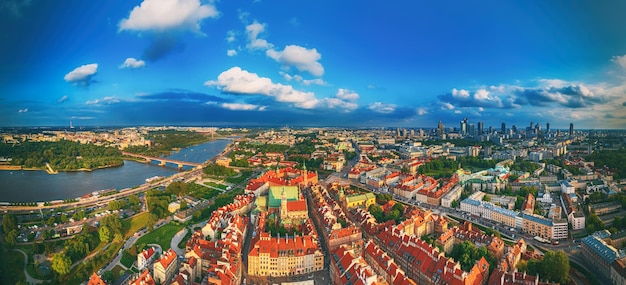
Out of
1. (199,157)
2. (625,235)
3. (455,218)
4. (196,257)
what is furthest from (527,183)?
(199,157)

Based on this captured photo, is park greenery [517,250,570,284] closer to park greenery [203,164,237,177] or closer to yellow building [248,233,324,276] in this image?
yellow building [248,233,324,276]

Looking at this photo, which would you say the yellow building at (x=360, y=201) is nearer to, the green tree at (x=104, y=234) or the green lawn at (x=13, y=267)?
the green tree at (x=104, y=234)

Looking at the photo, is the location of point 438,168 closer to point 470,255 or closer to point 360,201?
point 360,201

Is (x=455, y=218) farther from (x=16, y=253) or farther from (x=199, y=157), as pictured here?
(x=199, y=157)

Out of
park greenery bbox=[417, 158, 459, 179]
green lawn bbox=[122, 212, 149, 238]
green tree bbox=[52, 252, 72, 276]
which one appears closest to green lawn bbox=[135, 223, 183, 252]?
green lawn bbox=[122, 212, 149, 238]

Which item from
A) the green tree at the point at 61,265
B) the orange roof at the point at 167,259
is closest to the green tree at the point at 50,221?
the green tree at the point at 61,265

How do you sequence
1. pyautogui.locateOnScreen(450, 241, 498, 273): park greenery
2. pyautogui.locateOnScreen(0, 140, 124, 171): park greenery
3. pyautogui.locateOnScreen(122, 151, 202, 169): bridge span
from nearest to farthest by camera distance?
1. pyautogui.locateOnScreen(450, 241, 498, 273): park greenery
2. pyautogui.locateOnScreen(0, 140, 124, 171): park greenery
3. pyautogui.locateOnScreen(122, 151, 202, 169): bridge span
